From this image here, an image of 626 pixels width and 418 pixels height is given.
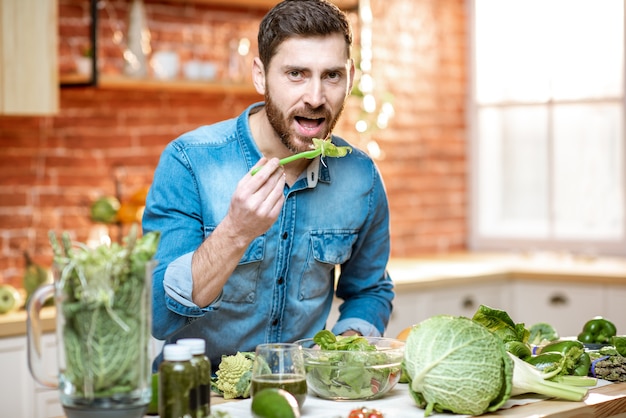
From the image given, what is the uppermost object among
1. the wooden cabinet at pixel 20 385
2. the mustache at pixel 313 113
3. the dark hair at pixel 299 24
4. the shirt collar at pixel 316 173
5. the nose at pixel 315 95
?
the dark hair at pixel 299 24

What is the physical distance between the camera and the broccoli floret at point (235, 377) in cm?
198

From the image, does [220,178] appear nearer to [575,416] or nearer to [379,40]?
[575,416]

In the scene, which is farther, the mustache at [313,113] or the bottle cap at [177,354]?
the mustache at [313,113]

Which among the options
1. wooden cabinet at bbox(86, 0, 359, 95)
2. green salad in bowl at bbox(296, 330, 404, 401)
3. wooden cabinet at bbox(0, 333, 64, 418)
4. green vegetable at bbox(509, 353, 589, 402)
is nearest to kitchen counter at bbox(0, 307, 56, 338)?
wooden cabinet at bbox(0, 333, 64, 418)

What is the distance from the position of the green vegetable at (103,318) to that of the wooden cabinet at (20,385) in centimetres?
201

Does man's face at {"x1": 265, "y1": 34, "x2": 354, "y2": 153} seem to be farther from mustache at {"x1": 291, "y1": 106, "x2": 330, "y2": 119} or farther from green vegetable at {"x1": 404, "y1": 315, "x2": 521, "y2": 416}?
green vegetable at {"x1": 404, "y1": 315, "x2": 521, "y2": 416}

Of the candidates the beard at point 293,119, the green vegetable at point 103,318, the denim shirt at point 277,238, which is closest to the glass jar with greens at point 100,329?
the green vegetable at point 103,318

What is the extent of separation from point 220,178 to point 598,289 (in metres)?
2.86

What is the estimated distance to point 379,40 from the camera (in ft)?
18.3

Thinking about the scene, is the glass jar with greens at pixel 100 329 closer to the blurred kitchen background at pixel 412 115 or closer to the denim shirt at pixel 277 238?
the denim shirt at pixel 277 238

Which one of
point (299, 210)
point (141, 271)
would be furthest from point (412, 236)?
point (141, 271)

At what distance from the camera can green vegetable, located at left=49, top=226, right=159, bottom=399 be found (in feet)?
4.96

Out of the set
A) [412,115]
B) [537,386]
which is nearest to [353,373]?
[537,386]

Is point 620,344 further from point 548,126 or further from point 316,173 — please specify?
point 548,126
